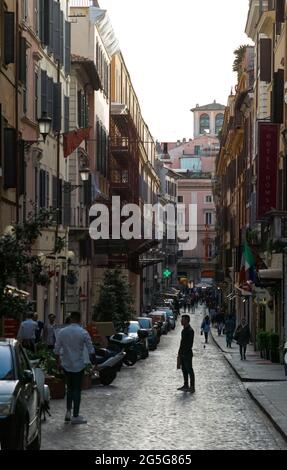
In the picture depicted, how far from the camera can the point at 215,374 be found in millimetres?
34062

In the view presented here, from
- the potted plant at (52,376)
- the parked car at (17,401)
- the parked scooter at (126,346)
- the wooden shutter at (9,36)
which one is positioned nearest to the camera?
the parked car at (17,401)

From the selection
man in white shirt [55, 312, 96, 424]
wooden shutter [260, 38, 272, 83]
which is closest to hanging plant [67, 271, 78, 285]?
wooden shutter [260, 38, 272, 83]

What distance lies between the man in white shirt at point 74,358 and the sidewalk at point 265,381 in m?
3.04

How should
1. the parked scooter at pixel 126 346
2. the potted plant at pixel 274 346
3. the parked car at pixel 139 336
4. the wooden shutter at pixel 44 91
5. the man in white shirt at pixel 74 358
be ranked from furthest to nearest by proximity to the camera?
the parked car at pixel 139 336, the potted plant at pixel 274 346, the wooden shutter at pixel 44 91, the parked scooter at pixel 126 346, the man in white shirt at pixel 74 358

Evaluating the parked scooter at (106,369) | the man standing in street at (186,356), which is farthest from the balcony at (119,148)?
the man standing in street at (186,356)

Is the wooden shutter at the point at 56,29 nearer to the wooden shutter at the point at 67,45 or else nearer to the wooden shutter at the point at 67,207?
the wooden shutter at the point at 67,45

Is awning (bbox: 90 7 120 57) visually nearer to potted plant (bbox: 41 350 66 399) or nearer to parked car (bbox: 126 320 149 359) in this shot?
parked car (bbox: 126 320 149 359)

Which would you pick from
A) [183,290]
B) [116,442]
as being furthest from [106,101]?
[183,290]

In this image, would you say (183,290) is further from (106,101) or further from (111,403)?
(111,403)

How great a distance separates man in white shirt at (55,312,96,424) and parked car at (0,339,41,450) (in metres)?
2.75

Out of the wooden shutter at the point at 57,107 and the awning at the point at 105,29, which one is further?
the awning at the point at 105,29

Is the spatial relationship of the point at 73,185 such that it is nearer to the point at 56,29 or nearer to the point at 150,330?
the point at 56,29

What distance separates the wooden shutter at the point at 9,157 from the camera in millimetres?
30250
